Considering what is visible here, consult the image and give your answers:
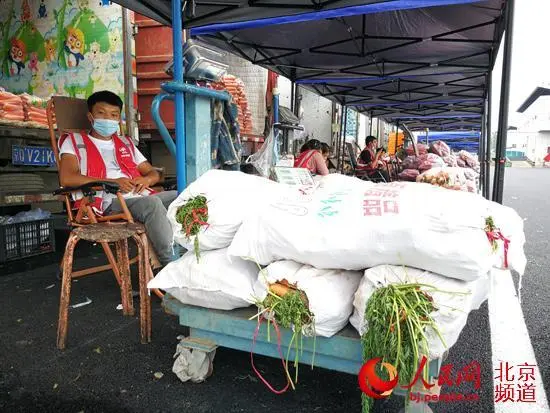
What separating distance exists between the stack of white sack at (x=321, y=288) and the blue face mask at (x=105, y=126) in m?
2.04

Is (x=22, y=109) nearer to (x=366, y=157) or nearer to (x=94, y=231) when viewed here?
(x=94, y=231)

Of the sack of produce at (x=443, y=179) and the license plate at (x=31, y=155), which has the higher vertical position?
the license plate at (x=31, y=155)

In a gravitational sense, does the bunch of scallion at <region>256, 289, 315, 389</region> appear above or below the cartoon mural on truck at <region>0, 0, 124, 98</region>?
below

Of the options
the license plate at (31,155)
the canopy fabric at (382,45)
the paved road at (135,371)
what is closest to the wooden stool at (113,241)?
the paved road at (135,371)

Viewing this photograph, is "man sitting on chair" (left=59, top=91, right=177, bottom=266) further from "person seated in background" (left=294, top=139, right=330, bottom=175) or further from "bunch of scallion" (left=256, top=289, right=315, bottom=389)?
"person seated in background" (left=294, top=139, right=330, bottom=175)

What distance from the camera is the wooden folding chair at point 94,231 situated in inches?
91.3

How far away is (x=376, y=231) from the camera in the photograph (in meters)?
1.58

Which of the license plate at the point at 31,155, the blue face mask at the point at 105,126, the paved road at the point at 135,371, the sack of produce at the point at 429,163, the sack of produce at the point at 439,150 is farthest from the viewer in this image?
the sack of produce at the point at 439,150

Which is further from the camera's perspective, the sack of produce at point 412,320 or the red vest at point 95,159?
the red vest at point 95,159

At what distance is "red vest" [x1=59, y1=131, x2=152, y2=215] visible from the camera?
2988 mm

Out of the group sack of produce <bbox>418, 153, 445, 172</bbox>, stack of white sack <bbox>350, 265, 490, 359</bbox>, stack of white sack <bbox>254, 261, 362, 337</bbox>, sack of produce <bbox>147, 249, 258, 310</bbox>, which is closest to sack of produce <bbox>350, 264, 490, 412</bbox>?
stack of white sack <bbox>350, 265, 490, 359</bbox>

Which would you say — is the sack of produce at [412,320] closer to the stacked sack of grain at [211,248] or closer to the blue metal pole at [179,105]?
the stacked sack of grain at [211,248]

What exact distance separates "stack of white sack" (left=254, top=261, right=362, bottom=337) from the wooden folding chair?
38.8 inches

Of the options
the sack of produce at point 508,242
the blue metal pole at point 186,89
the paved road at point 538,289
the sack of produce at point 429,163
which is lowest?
the paved road at point 538,289
